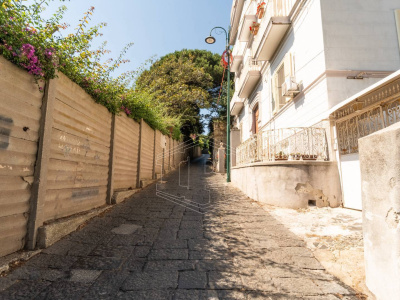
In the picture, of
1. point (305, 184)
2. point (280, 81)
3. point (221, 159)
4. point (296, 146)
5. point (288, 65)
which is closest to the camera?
point (305, 184)

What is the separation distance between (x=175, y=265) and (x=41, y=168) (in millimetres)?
2249

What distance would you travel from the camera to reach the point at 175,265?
8.96 feet

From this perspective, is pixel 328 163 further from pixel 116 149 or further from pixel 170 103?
pixel 170 103

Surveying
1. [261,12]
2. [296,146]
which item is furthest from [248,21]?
[296,146]

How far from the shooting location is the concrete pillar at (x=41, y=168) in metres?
2.88

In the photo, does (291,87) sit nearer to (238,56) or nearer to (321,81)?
(321,81)

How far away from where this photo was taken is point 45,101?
3.10 metres

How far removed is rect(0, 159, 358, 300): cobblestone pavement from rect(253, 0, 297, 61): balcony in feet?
23.2

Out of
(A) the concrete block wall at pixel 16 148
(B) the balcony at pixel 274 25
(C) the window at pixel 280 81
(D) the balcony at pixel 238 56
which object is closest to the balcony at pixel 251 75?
(B) the balcony at pixel 274 25

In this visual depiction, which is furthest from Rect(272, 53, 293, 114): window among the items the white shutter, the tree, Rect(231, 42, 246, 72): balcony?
the tree

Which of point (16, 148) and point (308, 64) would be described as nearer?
point (16, 148)

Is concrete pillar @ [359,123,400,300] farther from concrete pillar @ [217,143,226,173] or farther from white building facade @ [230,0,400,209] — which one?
concrete pillar @ [217,143,226,173]

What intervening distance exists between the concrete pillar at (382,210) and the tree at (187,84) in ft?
43.5

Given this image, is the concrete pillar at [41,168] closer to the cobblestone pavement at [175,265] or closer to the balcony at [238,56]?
the cobblestone pavement at [175,265]
